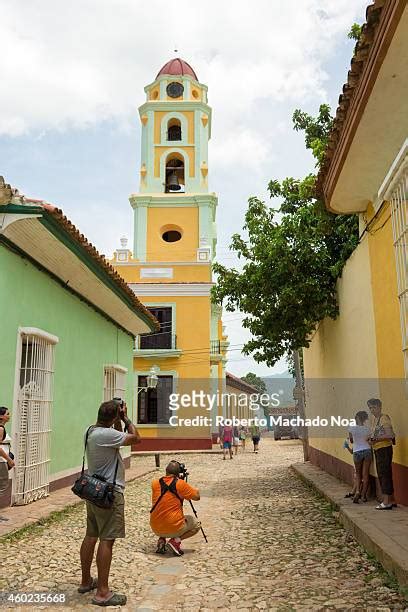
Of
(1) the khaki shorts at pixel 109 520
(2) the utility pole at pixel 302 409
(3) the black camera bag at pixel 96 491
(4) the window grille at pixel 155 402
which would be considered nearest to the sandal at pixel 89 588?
(1) the khaki shorts at pixel 109 520

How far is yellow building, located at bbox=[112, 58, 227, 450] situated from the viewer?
68.6ft

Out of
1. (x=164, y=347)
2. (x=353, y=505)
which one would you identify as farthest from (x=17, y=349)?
(x=164, y=347)

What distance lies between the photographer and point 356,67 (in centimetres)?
469

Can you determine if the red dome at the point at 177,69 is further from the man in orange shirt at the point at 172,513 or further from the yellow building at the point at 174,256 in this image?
the man in orange shirt at the point at 172,513

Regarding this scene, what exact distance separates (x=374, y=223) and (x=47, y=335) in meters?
4.51

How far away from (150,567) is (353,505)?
9.77 ft

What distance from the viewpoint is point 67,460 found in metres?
9.00

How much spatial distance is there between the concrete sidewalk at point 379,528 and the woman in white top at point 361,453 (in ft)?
0.58

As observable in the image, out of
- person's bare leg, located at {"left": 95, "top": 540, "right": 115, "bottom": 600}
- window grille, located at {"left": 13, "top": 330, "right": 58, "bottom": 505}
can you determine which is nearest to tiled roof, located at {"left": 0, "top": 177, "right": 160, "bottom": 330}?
window grille, located at {"left": 13, "top": 330, "right": 58, "bottom": 505}

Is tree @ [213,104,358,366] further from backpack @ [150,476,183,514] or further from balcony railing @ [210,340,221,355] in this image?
balcony railing @ [210,340,221,355]

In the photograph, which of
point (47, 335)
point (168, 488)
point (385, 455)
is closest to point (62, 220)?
Answer: point (47, 335)

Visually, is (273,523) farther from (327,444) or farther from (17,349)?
(327,444)

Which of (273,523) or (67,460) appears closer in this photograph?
(273,523)

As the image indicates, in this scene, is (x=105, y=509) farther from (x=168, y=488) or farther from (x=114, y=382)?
(x=114, y=382)
